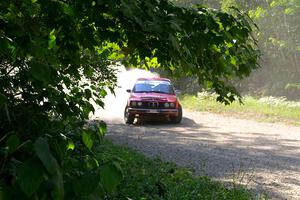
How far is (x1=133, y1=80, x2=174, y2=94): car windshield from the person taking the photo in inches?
712

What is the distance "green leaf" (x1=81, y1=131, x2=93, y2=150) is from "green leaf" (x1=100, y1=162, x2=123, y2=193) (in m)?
0.58

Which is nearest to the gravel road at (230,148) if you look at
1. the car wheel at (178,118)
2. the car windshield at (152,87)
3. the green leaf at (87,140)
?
the car wheel at (178,118)

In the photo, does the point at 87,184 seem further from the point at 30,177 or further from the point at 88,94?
the point at 88,94

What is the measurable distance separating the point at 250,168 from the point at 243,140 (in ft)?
14.1

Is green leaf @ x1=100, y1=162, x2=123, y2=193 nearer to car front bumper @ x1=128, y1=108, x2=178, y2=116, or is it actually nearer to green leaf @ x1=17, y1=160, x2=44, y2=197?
green leaf @ x1=17, y1=160, x2=44, y2=197

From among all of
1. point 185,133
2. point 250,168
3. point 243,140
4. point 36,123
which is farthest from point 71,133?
point 185,133

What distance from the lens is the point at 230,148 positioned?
473 inches

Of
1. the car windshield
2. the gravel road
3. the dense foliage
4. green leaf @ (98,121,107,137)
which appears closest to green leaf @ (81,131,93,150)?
the dense foliage

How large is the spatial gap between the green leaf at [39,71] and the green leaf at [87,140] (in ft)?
1.71

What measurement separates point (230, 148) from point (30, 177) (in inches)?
443

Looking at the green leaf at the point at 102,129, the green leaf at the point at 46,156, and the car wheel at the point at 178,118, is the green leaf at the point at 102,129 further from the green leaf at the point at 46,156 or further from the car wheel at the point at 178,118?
the car wheel at the point at 178,118

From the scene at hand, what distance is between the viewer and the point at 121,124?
17.4 m

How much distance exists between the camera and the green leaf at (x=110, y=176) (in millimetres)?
1255

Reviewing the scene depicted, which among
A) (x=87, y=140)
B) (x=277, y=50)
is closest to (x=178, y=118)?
(x=87, y=140)
